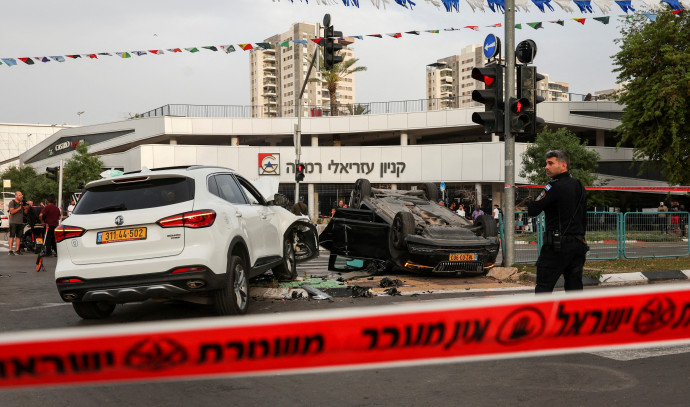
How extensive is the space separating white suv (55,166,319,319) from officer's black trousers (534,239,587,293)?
316cm

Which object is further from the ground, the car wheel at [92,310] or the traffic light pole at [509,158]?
the traffic light pole at [509,158]

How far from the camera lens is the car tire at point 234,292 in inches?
258

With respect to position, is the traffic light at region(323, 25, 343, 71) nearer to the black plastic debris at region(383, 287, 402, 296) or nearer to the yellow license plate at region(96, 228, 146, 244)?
the black plastic debris at region(383, 287, 402, 296)

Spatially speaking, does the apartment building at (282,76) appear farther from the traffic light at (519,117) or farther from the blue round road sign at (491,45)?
the traffic light at (519,117)

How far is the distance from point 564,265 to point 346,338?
14.5 ft

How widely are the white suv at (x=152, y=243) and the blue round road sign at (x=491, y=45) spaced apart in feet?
21.4

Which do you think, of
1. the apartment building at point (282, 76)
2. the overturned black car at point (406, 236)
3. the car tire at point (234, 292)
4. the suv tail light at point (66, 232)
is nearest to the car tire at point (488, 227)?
the overturned black car at point (406, 236)

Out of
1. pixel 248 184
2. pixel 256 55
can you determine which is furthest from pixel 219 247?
pixel 256 55

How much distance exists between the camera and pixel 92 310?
281 inches

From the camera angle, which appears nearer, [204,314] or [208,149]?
[204,314]

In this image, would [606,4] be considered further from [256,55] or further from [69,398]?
[256,55]

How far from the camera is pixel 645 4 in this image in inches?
511

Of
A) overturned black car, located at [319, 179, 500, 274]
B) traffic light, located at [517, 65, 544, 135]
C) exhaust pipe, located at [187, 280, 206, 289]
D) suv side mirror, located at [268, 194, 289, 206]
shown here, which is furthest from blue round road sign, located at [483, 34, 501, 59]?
exhaust pipe, located at [187, 280, 206, 289]

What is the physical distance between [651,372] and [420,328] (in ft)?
11.1
